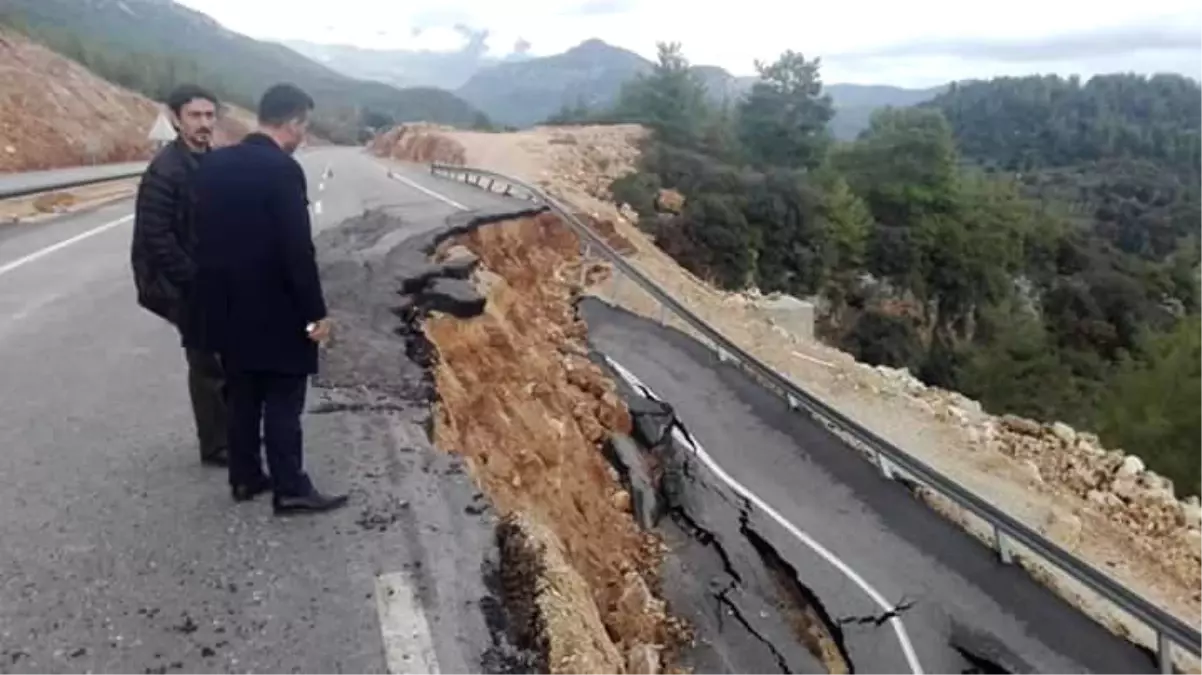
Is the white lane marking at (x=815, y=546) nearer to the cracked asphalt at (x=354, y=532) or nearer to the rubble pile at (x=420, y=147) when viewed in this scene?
the cracked asphalt at (x=354, y=532)

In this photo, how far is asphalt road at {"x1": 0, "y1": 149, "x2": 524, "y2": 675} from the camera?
3939 mm

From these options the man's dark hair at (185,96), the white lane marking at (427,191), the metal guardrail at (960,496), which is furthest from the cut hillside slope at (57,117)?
the man's dark hair at (185,96)

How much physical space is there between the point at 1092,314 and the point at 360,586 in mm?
50033

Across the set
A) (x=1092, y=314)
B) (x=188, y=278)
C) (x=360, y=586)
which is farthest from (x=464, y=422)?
(x=1092, y=314)

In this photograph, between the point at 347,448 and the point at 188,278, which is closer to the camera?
the point at 188,278

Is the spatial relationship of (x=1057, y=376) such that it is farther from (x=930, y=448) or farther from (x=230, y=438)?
(x=230, y=438)

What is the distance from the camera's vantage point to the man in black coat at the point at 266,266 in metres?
4.51

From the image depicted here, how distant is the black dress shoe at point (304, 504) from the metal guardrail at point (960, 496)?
5467mm

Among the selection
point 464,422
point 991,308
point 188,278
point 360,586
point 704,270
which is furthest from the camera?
point 991,308

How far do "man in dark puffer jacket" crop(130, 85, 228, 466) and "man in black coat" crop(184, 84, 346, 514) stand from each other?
513mm

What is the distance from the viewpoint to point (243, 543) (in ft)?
15.6

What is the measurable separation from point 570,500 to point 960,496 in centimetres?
351

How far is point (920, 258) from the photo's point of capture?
159 feet

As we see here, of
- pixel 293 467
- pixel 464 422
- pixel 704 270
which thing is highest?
pixel 293 467
